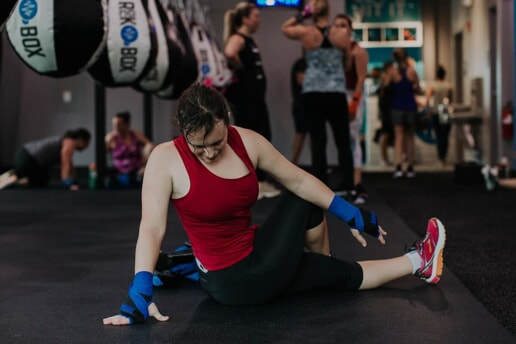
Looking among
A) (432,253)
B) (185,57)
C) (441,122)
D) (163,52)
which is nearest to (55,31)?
(163,52)

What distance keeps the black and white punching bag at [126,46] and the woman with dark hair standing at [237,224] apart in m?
1.93

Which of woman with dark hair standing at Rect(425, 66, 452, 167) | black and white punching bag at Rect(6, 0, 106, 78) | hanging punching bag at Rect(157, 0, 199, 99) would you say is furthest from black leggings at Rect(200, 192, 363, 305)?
woman with dark hair standing at Rect(425, 66, 452, 167)

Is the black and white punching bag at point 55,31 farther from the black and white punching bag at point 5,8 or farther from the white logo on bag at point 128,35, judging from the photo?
the black and white punching bag at point 5,8

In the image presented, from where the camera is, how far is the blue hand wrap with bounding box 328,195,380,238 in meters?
2.82

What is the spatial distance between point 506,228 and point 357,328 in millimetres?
2549

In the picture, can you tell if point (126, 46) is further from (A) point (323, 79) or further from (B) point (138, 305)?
(B) point (138, 305)

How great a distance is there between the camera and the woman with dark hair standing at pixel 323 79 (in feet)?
19.0

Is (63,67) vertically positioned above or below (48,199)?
above

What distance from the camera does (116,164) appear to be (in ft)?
27.9

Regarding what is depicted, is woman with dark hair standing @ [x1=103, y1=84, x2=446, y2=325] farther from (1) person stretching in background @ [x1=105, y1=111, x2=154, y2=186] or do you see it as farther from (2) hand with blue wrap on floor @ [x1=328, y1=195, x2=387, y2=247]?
(1) person stretching in background @ [x1=105, y1=111, x2=154, y2=186]

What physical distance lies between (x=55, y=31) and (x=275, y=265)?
1826mm

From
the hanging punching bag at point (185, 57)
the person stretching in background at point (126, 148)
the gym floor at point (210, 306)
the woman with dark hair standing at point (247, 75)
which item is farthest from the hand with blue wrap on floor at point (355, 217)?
the person stretching in background at point (126, 148)

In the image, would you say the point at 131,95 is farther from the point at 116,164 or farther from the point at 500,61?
the point at 500,61

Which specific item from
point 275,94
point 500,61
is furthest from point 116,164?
point 500,61
